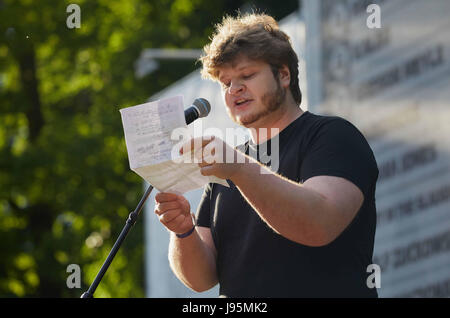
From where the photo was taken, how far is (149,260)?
8.62m

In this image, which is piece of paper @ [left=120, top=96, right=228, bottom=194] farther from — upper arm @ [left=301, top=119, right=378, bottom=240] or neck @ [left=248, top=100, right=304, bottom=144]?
neck @ [left=248, top=100, right=304, bottom=144]

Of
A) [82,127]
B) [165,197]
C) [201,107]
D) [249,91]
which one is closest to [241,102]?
[249,91]

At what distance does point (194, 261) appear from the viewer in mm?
2754

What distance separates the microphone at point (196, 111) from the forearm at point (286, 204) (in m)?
0.32

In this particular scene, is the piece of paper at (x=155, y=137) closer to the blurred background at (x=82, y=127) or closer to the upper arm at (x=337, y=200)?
the upper arm at (x=337, y=200)

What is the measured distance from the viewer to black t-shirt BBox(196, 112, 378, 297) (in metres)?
2.44

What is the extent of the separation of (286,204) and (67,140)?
13675 millimetres

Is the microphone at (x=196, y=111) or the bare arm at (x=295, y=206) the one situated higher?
the microphone at (x=196, y=111)

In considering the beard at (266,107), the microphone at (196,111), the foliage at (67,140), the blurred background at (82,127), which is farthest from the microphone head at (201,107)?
the foliage at (67,140)

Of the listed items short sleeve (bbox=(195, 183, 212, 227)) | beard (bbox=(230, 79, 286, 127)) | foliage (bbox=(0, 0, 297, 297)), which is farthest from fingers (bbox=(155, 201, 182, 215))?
foliage (bbox=(0, 0, 297, 297))

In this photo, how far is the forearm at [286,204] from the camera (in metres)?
2.26

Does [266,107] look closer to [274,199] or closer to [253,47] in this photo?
[253,47]

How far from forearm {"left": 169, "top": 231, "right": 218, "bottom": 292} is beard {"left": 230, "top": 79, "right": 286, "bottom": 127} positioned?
44cm
